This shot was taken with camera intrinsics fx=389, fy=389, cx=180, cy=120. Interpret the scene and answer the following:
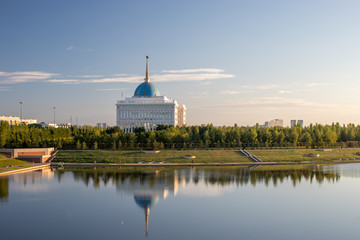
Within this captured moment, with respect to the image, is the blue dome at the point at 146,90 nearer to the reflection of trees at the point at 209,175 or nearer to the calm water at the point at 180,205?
the reflection of trees at the point at 209,175

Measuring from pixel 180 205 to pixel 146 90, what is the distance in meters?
70.3

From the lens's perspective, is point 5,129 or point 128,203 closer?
point 128,203

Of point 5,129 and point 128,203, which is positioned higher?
point 5,129

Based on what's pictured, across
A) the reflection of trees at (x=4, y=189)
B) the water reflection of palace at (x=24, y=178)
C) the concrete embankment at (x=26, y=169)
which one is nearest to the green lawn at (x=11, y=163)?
the concrete embankment at (x=26, y=169)

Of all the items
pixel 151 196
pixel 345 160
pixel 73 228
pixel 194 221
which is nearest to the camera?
pixel 73 228

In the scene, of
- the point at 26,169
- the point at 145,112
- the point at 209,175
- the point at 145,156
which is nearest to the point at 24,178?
the point at 26,169

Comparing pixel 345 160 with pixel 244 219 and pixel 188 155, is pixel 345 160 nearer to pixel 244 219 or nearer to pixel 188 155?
pixel 188 155

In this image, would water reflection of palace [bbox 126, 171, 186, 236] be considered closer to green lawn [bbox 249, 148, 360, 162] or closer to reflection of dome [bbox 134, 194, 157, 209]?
reflection of dome [bbox 134, 194, 157, 209]

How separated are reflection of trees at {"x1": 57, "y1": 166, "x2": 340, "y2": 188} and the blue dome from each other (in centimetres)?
5067

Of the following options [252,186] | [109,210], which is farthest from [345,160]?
[109,210]

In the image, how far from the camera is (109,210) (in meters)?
24.7

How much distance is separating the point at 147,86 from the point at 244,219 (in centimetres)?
7429

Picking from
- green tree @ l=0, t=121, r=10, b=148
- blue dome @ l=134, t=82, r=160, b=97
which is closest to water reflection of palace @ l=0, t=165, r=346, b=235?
green tree @ l=0, t=121, r=10, b=148

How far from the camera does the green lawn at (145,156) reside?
163 ft
